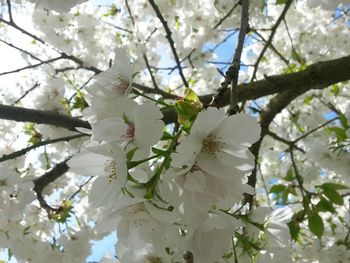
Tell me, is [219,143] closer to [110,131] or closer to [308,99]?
[110,131]

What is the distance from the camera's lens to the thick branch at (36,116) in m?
1.96

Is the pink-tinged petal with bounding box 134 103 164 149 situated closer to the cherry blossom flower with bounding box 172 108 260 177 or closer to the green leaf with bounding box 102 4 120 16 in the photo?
the cherry blossom flower with bounding box 172 108 260 177

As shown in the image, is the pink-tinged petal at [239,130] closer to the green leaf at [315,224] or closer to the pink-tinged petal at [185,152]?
the pink-tinged petal at [185,152]

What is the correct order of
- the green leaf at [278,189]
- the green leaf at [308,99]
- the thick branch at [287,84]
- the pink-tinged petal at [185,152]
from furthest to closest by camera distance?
1. the green leaf at [308,99]
2. the green leaf at [278,189]
3. the thick branch at [287,84]
4. the pink-tinged petal at [185,152]

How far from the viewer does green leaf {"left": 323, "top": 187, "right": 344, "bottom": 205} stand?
98.2 inches

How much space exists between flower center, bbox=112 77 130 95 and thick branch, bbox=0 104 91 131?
0.89 meters

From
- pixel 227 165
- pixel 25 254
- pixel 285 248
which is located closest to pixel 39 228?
pixel 25 254

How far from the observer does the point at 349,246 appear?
2.99 metres

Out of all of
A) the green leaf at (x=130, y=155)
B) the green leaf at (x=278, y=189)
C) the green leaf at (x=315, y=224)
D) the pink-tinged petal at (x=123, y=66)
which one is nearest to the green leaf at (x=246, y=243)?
the green leaf at (x=130, y=155)

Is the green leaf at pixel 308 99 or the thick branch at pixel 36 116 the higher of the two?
the green leaf at pixel 308 99

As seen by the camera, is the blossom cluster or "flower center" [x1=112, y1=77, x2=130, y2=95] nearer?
the blossom cluster

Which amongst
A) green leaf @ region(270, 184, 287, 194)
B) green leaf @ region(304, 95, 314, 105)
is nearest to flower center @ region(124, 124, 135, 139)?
green leaf @ region(270, 184, 287, 194)

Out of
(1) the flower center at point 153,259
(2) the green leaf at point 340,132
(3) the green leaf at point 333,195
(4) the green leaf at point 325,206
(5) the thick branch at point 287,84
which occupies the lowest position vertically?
(1) the flower center at point 153,259

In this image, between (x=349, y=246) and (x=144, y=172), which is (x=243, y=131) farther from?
(x=349, y=246)
